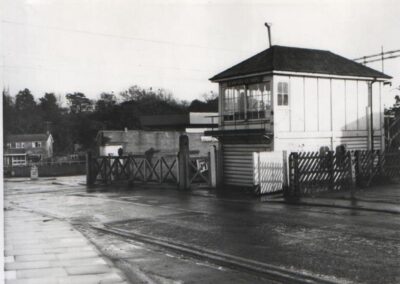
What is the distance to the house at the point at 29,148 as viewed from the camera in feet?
272

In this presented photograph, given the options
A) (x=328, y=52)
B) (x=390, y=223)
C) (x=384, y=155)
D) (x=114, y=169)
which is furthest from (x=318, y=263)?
(x=114, y=169)

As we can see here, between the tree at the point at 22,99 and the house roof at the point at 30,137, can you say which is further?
the house roof at the point at 30,137

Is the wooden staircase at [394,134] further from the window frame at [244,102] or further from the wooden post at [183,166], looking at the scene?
the wooden post at [183,166]

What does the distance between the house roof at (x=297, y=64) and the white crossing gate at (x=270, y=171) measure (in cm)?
400

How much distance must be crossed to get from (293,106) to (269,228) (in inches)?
442

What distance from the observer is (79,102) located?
306ft

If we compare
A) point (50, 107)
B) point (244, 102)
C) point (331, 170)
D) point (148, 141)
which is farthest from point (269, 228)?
point (50, 107)

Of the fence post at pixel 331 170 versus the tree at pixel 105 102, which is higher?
the tree at pixel 105 102

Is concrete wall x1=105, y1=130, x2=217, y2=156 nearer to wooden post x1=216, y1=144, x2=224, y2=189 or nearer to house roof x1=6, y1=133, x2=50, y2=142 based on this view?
wooden post x1=216, y1=144, x2=224, y2=189

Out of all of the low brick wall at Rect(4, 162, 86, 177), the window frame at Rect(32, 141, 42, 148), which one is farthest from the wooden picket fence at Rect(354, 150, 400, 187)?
the window frame at Rect(32, 141, 42, 148)

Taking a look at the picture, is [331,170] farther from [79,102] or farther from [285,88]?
[79,102]

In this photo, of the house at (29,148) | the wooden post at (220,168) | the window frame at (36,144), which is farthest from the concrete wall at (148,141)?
the window frame at (36,144)

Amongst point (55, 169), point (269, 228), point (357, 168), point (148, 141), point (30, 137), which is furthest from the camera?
point (30, 137)

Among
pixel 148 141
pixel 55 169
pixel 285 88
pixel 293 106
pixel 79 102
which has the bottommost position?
pixel 55 169
